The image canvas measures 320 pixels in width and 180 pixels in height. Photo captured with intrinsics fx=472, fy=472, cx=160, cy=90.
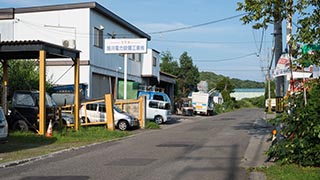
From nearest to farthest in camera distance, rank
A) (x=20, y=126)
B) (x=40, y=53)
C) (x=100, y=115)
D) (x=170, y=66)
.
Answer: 1. (x=40, y=53)
2. (x=20, y=126)
3. (x=100, y=115)
4. (x=170, y=66)

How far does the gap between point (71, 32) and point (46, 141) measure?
1588 cm

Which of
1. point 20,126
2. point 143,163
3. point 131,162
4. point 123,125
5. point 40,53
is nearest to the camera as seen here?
point 143,163

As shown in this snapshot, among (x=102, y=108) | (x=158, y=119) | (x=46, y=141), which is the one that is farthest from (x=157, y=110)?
(x=46, y=141)

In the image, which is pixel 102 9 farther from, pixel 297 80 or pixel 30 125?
pixel 297 80

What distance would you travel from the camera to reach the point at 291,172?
11141 millimetres

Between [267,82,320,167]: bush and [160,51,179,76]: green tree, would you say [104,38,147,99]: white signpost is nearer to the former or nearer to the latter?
[267,82,320,167]: bush

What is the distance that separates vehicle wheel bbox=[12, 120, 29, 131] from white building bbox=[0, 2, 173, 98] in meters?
11.8

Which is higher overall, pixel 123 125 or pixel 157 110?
pixel 157 110

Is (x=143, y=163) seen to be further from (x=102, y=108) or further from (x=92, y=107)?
(x=92, y=107)

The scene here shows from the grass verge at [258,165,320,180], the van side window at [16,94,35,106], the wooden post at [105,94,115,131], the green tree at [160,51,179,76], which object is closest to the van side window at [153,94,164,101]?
the wooden post at [105,94,115,131]

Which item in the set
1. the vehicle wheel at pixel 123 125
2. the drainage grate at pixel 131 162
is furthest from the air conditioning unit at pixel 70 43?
the drainage grate at pixel 131 162

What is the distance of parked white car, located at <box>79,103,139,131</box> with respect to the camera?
1081 inches

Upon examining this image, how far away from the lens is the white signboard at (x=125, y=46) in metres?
33.5

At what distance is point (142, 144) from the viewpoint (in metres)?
19.3
